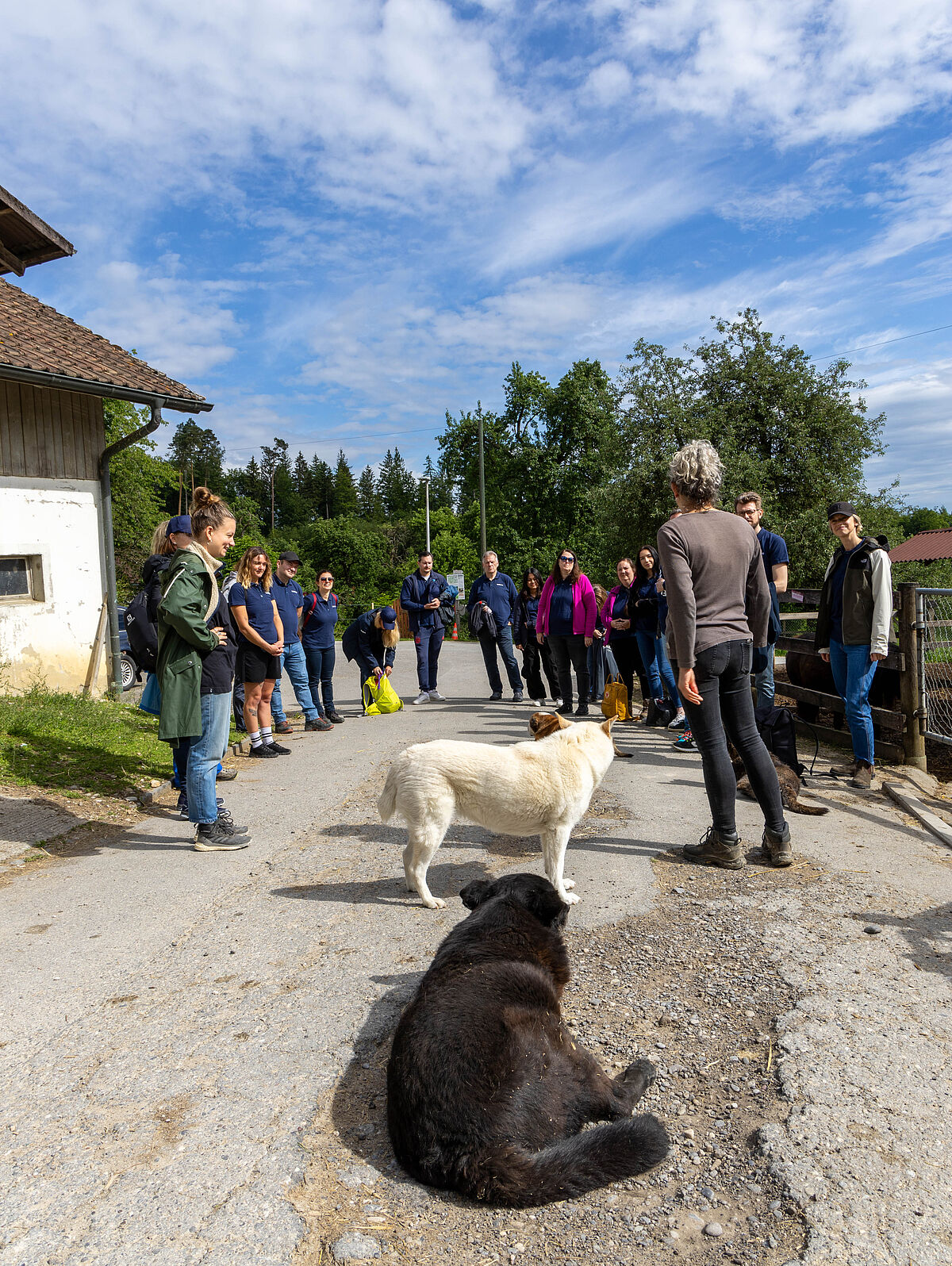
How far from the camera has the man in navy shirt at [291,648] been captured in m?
9.63

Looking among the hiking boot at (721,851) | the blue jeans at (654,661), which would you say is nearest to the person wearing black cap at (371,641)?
the blue jeans at (654,661)

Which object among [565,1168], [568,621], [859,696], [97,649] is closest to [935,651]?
[859,696]

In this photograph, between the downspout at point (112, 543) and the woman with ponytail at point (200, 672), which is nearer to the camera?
the woman with ponytail at point (200, 672)

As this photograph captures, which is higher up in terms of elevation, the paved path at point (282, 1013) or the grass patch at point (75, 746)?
the grass patch at point (75, 746)

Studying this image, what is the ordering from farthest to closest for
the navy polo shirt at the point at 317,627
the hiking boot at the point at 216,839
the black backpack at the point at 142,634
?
the navy polo shirt at the point at 317,627 → the black backpack at the point at 142,634 → the hiking boot at the point at 216,839

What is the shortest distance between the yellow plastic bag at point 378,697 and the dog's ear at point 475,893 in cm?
800

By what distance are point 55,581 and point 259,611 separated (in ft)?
16.0

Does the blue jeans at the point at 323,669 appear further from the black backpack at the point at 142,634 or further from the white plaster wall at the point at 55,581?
the black backpack at the point at 142,634

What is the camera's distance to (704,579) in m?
4.48

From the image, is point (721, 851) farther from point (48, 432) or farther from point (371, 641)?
point (48, 432)

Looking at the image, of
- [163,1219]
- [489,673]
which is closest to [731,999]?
[163,1219]

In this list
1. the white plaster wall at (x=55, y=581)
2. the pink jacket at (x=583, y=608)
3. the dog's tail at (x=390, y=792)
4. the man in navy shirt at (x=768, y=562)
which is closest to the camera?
the dog's tail at (x=390, y=792)

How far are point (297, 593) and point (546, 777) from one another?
6695 millimetres

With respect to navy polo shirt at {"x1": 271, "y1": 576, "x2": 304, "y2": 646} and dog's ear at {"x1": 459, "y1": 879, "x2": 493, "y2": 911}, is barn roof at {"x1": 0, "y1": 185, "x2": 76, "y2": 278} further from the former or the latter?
dog's ear at {"x1": 459, "y1": 879, "x2": 493, "y2": 911}
